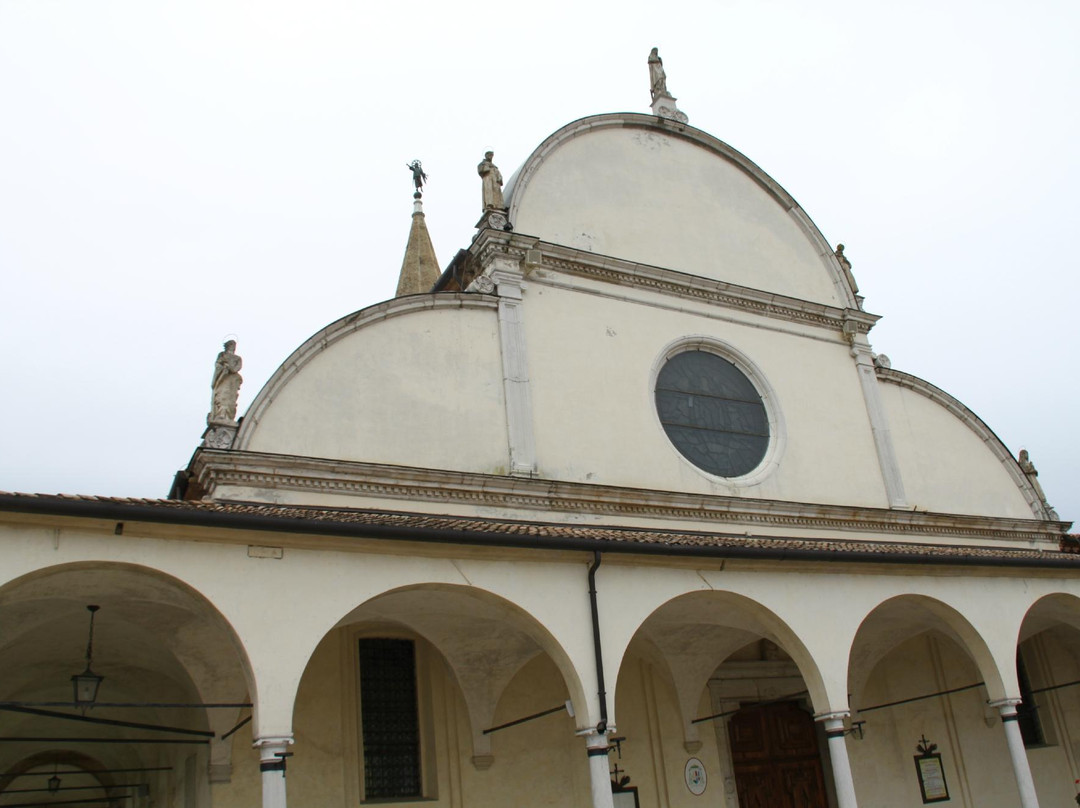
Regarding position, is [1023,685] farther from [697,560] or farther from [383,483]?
[383,483]

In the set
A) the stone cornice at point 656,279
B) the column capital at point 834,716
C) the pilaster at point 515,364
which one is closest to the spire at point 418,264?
the stone cornice at point 656,279

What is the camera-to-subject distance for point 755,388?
14.2m

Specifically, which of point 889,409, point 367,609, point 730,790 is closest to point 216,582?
point 367,609

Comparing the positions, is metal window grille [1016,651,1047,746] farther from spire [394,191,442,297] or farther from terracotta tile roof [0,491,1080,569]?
spire [394,191,442,297]

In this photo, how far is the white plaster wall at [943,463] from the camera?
49.1ft

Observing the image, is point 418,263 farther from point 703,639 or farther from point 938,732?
point 938,732

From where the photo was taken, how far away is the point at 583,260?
514 inches

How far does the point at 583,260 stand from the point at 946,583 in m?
5.94

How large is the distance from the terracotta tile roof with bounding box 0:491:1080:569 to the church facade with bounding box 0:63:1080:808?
37 mm

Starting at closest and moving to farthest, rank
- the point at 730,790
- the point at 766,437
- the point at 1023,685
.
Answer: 1. the point at 730,790
2. the point at 766,437
3. the point at 1023,685

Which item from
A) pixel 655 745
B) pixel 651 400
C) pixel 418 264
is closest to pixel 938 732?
pixel 655 745

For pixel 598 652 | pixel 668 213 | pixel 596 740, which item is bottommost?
pixel 596 740

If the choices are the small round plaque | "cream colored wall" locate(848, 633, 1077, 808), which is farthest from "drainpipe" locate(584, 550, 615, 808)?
"cream colored wall" locate(848, 633, 1077, 808)

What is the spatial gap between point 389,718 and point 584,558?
10.7ft
